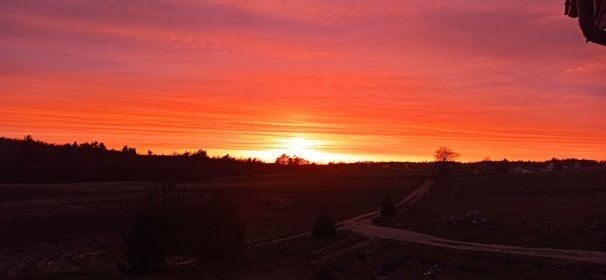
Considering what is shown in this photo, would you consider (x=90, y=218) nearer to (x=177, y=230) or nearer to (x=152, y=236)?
(x=177, y=230)

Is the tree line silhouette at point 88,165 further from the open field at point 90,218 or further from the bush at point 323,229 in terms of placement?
the bush at point 323,229

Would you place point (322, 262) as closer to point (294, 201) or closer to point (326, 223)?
point (326, 223)

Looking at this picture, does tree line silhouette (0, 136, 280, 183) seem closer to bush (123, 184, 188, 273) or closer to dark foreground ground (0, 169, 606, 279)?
dark foreground ground (0, 169, 606, 279)

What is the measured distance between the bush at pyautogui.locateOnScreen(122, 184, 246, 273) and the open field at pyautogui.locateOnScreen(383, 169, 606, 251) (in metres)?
17.4

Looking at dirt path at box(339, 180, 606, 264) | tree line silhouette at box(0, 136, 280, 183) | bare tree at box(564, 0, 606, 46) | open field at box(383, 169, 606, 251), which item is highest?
tree line silhouette at box(0, 136, 280, 183)

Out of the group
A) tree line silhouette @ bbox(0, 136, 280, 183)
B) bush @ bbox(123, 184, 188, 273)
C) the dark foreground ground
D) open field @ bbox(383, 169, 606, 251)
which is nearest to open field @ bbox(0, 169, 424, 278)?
the dark foreground ground

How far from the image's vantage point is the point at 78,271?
1293 inches

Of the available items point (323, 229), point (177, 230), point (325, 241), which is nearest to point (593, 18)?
point (177, 230)

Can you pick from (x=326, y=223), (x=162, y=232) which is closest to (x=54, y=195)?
(x=326, y=223)

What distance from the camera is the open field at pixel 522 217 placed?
3903 cm

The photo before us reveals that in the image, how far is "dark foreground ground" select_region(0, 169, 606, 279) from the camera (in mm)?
27562

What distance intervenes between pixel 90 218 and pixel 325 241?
34366 mm

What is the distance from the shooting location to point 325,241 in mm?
41500

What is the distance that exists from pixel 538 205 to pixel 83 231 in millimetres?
47765
